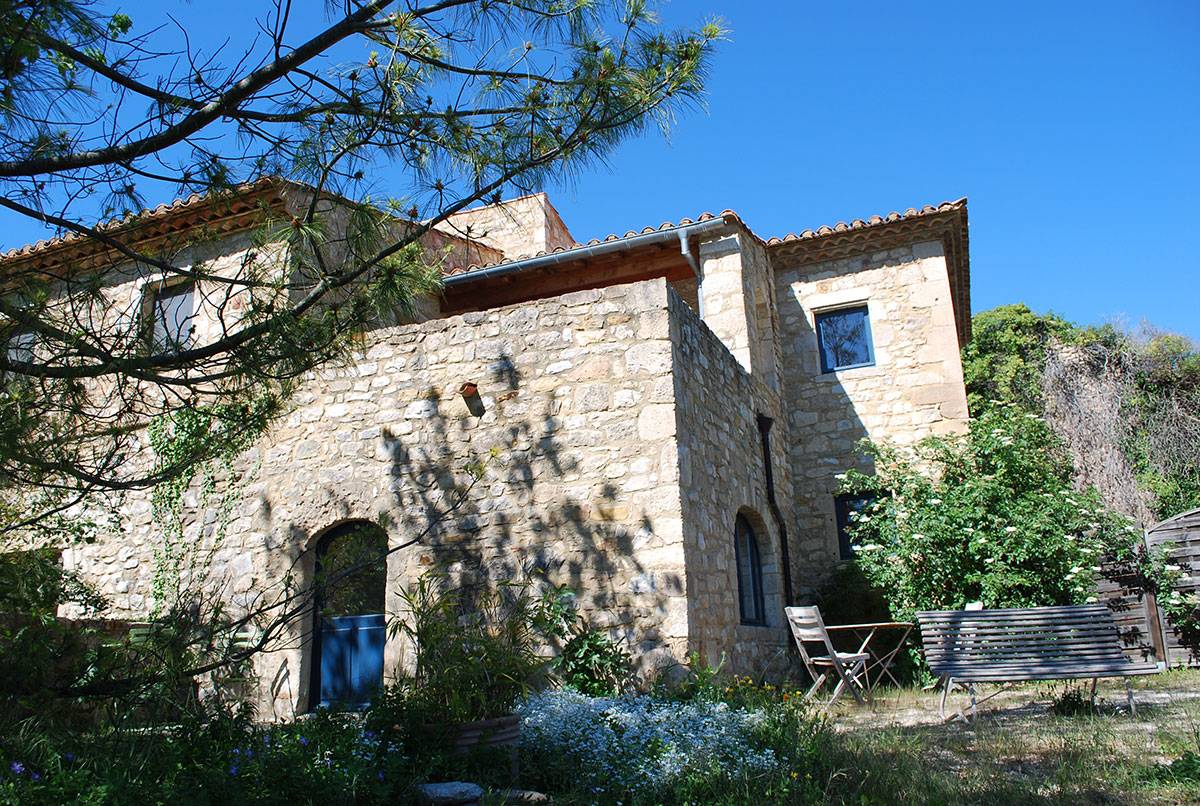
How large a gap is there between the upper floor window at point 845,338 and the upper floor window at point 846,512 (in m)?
1.71

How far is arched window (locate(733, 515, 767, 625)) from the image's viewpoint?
7.96 meters

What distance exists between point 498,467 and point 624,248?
3.94 metres

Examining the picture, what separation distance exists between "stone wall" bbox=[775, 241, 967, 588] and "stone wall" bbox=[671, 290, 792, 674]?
1897 mm

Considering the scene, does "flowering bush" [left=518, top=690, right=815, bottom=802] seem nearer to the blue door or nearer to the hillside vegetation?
the blue door

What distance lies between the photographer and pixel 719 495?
7.33 metres

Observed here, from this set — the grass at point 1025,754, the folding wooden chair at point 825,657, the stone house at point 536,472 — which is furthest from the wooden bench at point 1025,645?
the stone house at point 536,472

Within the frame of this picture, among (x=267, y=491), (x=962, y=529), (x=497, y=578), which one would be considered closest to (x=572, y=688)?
(x=497, y=578)

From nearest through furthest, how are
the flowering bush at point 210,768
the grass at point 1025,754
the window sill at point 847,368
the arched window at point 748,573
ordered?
1. the flowering bush at point 210,768
2. the grass at point 1025,754
3. the arched window at point 748,573
4. the window sill at point 847,368

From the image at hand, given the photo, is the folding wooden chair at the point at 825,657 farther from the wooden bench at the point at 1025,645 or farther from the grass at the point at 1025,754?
the wooden bench at the point at 1025,645

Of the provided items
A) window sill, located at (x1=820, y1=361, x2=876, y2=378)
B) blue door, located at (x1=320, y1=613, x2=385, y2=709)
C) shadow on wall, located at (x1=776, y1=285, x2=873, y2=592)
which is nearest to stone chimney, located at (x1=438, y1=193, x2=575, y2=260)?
shadow on wall, located at (x1=776, y1=285, x2=873, y2=592)

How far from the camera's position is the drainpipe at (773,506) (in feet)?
29.7

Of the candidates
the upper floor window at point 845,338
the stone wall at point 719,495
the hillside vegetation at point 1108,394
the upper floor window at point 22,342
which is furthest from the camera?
the hillside vegetation at point 1108,394

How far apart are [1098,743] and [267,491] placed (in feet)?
21.0

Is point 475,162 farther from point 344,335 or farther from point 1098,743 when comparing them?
point 1098,743
